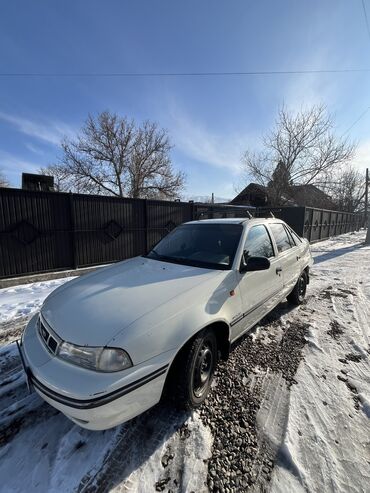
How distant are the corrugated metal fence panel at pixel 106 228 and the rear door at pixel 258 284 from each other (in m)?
5.51

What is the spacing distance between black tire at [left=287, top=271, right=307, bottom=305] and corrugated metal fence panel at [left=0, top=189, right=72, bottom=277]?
232 inches

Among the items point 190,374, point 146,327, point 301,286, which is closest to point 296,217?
point 301,286

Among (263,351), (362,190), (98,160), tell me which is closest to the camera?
(263,351)

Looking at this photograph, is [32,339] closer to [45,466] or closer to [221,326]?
[45,466]

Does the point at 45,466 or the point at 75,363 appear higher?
the point at 75,363

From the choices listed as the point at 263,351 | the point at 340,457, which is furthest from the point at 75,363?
the point at 263,351

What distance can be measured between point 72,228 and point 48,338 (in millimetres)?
5537

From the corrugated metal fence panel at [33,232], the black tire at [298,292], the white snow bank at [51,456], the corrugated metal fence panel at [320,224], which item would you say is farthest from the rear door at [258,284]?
the corrugated metal fence panel at [320,224]

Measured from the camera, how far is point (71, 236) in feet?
22.5

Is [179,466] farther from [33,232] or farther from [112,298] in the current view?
[33,232]

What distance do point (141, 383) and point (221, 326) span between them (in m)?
0.97

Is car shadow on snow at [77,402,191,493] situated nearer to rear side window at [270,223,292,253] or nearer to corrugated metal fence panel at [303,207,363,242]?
rear side window at [270,223,292,253]

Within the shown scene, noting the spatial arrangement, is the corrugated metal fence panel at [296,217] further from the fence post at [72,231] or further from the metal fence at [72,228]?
the fence post at [72,231]

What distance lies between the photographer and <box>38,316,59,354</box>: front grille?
5.79 feet
